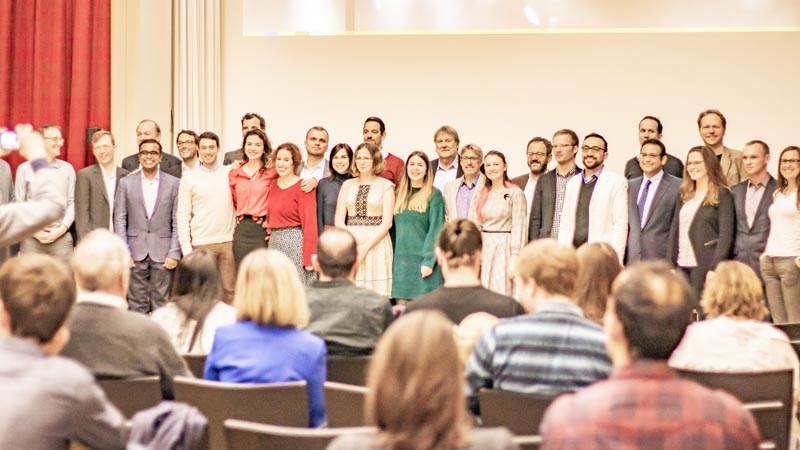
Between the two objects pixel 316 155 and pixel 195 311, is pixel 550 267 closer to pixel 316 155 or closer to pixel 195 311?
pixel 195 311

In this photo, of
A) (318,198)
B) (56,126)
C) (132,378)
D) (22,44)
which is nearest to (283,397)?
(132,378)

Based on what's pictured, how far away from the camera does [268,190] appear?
738cm

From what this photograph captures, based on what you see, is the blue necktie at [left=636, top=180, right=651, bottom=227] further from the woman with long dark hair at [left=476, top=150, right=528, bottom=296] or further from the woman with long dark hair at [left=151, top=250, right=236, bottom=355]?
the woman with long dark hair at [left=151, top=250, right=236, bottom=355]

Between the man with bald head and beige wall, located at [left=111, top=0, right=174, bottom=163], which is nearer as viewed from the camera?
the man with bald head

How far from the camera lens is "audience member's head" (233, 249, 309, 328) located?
3098mm

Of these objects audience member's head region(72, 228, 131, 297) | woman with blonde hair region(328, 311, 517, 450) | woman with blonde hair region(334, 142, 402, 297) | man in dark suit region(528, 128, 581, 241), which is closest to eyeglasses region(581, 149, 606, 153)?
man in dark suit region(528, 128, 581, 241)

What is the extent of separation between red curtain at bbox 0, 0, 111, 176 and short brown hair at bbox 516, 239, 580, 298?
624 cm

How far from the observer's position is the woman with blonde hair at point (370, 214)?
23.4 ft

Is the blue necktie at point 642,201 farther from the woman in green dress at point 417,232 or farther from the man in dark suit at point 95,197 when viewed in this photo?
the man in dark suit at point 95,197

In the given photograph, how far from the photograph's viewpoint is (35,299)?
2.27m

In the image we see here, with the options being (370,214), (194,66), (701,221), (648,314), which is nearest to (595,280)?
(648,314)

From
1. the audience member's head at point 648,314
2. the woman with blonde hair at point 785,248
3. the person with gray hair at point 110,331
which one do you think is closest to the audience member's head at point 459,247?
the person with gray hair at point 110,331

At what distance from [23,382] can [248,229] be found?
520 cm

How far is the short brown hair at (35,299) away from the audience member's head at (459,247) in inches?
66.7
